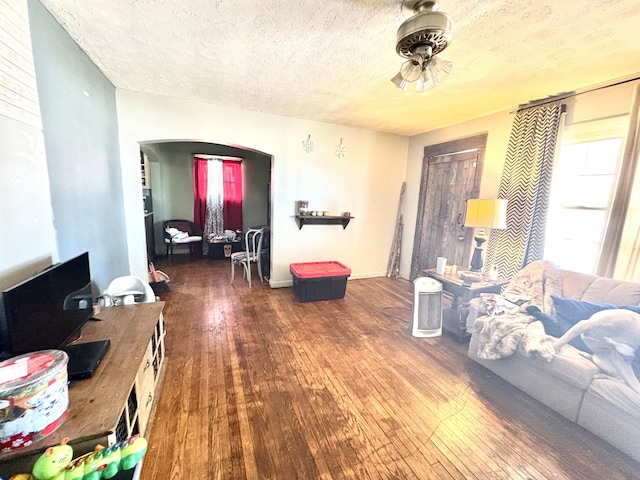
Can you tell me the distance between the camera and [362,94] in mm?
2709

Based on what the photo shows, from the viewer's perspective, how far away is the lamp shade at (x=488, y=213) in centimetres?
252

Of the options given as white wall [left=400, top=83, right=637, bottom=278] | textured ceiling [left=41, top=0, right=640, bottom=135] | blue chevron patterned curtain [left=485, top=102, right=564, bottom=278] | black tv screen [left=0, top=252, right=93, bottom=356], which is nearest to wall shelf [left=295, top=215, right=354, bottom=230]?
white wall [left=400, top=83, right=637, bottom=278]

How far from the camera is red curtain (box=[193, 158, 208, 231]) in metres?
5.62

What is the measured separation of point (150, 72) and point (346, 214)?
2933 millimetres

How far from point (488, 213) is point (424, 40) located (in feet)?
5.98

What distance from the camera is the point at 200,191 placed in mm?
5727

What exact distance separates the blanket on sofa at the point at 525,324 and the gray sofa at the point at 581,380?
0.05 ft

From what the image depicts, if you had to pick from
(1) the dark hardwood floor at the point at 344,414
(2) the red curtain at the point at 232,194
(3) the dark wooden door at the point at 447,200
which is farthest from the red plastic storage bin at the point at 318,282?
(2) the red curtain at the point at 232,194

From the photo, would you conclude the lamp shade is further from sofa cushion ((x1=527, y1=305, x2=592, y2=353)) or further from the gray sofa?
sofa cushion ((x1=527, y1=305, x2=592, y2=353))

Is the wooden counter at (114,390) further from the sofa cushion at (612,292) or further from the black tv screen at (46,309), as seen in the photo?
the sofa cushion at (612,292)

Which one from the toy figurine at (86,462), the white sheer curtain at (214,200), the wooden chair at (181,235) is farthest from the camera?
the white sheer curtain at (214,200)

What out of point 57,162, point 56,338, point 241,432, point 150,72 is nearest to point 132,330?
point 56,338

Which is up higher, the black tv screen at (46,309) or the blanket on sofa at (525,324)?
the black tv screen at (46,309)

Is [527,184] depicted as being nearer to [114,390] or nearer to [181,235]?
[114,390]
